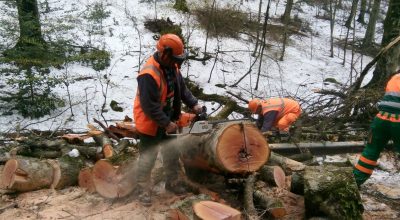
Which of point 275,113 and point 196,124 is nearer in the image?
point 196,124

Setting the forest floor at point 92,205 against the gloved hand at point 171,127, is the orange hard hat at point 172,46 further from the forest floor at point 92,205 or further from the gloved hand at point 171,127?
the forest floor at point 92,205

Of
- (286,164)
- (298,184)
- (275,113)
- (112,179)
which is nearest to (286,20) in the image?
(275,113)

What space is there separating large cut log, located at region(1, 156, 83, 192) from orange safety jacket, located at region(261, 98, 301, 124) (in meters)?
3.06

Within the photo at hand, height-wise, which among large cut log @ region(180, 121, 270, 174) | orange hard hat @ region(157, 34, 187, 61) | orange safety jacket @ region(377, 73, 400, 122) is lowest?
large cut log @ region(180, 121, 270, 174)

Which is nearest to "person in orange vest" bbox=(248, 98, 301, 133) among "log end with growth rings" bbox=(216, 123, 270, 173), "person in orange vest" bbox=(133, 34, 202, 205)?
"person in orange vest" bbox=(133, 34, 202, 205)

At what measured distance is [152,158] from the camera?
4.05m

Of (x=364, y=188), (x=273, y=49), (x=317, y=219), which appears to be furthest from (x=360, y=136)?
(x=273, y=49)

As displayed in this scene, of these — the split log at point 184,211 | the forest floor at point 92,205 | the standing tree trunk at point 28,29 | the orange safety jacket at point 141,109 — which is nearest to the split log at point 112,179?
the forest floor at point 92,205

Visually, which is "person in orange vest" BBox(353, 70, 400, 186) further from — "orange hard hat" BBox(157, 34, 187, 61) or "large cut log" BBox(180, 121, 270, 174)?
"orange hard hat" BBox(157, 34, 187, 61)

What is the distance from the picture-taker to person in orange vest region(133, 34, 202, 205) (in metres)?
3.64

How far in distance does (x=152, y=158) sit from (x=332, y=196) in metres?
1.83

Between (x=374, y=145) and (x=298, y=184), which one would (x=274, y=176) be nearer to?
(x=298, y=184)

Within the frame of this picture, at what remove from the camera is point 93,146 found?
18.3ft

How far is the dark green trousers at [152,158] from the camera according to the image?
4.00m
